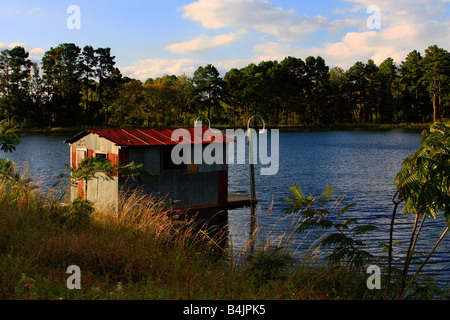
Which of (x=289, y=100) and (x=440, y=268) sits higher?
(x=289, y=100)

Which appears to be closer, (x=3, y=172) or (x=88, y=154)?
(x=3, y=172)

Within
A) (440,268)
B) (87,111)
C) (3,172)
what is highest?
(87,111)

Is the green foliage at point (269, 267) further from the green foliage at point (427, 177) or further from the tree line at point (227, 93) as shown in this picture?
the tree line at point (227, 93)

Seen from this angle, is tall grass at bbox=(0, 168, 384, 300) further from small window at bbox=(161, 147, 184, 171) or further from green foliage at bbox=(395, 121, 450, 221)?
small window at bbox=(161, 147, 184, 171)

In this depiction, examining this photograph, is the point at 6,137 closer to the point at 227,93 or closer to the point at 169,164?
the point at 169,164

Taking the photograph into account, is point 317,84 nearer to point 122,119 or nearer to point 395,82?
point 395,82

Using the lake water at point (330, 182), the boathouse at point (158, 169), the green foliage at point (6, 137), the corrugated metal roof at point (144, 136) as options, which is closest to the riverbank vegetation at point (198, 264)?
the lake water at point (330, 182)

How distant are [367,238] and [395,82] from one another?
10016cm

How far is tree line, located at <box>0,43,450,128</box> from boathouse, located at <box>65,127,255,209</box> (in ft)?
198

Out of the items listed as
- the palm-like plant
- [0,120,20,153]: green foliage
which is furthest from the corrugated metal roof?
the palm-like plant

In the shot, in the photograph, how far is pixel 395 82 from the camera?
353 feet

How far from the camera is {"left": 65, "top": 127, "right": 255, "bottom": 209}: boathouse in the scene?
18.5m

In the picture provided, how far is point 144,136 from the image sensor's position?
19.8 meters
